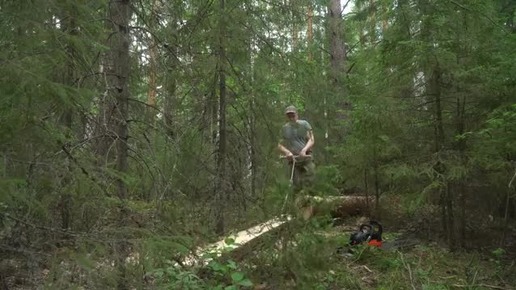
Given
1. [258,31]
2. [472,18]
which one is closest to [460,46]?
[472,18]

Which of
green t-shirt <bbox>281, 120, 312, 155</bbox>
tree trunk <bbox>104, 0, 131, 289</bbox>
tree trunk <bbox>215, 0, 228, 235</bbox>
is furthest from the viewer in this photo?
green t-shirt <bbox>281, 120, 312, 155</bbox>

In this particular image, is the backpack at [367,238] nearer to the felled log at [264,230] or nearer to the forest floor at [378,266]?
the forest floor at [378,266]

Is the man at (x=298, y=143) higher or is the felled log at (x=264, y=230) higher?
the man at (x=298, y=143)

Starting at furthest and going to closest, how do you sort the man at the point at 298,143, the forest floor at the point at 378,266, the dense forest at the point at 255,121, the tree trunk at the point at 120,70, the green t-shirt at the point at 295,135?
the green t-shirt at the point at 295,135 < the man at the point at 298,143 < the tree trunk at the point at 120,70 < the dense forest at the point at 255,121 < the forest floor at the point at 378,266

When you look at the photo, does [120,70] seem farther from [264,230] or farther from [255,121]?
[255,121]

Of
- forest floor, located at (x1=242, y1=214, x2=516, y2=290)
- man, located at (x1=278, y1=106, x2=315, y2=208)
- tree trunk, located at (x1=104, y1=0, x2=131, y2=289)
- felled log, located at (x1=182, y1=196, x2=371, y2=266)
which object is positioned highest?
tree trunk, located at (x1=104, y1=0, x2=131, y2=289)

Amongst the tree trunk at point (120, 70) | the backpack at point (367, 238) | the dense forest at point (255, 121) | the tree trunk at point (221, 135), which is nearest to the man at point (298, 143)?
the dense forest at point (255, 121)

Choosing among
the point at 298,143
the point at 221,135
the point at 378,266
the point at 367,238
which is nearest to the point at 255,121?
the point at 221,135

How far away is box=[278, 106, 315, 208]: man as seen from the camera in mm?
8328

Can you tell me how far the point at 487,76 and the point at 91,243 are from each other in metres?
6.43

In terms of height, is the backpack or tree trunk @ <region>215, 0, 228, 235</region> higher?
tree trunk @ <region>215, 0, 228, 235</region>

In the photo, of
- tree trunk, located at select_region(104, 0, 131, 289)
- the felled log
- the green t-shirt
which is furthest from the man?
tree trunk, located at select_region(104, 0, 131, 289)

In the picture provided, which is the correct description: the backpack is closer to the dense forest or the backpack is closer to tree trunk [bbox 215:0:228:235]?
the dense forest

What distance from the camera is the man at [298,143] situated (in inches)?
A: 328
